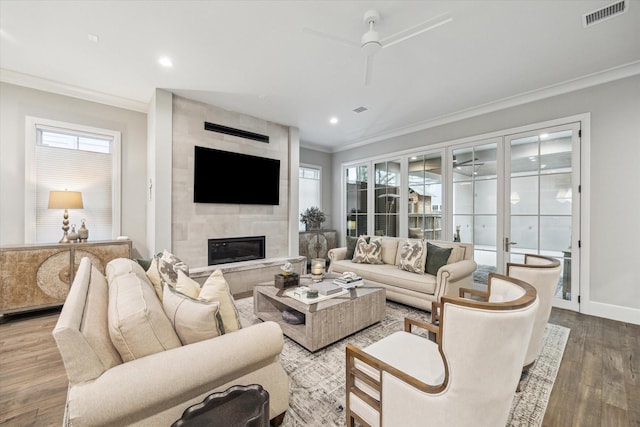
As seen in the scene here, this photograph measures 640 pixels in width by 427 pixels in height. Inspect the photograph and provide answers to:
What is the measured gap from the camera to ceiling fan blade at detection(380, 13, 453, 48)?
2115 millimetres

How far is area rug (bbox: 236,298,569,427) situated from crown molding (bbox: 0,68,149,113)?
410 centimetres

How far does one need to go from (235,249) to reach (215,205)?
2.61ft

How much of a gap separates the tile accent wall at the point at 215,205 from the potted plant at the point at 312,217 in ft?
3.29

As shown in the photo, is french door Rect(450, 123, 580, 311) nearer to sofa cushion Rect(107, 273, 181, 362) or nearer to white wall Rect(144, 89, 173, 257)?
sofa cushion Rect(107, 273, 181, 362)

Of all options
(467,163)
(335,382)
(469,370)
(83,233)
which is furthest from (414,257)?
(83,233)

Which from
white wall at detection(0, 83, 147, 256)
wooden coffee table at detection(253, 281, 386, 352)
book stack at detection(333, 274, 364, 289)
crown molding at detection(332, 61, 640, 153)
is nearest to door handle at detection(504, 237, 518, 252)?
crown molding at detection(332, 61, 640, 153)

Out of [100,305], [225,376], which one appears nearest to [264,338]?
[225,376]

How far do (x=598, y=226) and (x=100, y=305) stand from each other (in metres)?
4.83

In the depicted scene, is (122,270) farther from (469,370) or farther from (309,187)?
(309,187)

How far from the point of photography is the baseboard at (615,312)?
9.71 ft

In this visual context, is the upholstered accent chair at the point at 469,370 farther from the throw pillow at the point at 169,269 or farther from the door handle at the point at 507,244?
the door handle at the point at 507,244

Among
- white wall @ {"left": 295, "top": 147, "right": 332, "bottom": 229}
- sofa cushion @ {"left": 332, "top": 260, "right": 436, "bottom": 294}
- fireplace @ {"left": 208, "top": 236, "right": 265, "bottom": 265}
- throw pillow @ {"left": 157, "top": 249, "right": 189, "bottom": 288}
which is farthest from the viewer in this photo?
white wall @ {"left": 295, "top": 147, "right": 332, "bottom": 229}

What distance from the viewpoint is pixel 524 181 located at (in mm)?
3764

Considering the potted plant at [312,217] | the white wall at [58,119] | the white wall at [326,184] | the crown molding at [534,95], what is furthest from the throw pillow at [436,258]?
the white wall at [58,119]
